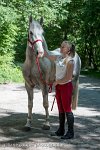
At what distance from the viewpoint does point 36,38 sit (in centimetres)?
681

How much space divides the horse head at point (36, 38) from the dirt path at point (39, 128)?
1.60 metres

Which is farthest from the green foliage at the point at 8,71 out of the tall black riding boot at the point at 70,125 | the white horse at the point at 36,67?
the tall black riding boot at the point at 70,125

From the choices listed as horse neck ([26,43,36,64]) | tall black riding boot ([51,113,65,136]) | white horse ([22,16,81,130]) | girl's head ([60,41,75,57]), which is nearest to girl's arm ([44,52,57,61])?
white horse ([22,16,81,130])

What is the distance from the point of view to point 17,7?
17969mm

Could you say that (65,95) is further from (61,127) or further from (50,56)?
(50,56)

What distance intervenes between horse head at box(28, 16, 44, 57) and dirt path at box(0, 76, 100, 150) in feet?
5.26

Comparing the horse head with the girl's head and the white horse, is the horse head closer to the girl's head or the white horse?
the white horse

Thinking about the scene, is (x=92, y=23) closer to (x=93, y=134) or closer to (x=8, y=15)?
(x=8, y=15)

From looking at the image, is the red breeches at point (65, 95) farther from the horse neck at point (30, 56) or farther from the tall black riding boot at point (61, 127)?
the horse neck at point (30, 56)

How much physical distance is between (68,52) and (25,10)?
1196cm

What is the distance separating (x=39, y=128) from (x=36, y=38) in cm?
196

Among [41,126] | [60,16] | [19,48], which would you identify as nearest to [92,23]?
[60,16]

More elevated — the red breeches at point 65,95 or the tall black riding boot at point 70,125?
the red breeches at point 65,95

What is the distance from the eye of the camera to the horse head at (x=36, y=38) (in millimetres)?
6684
